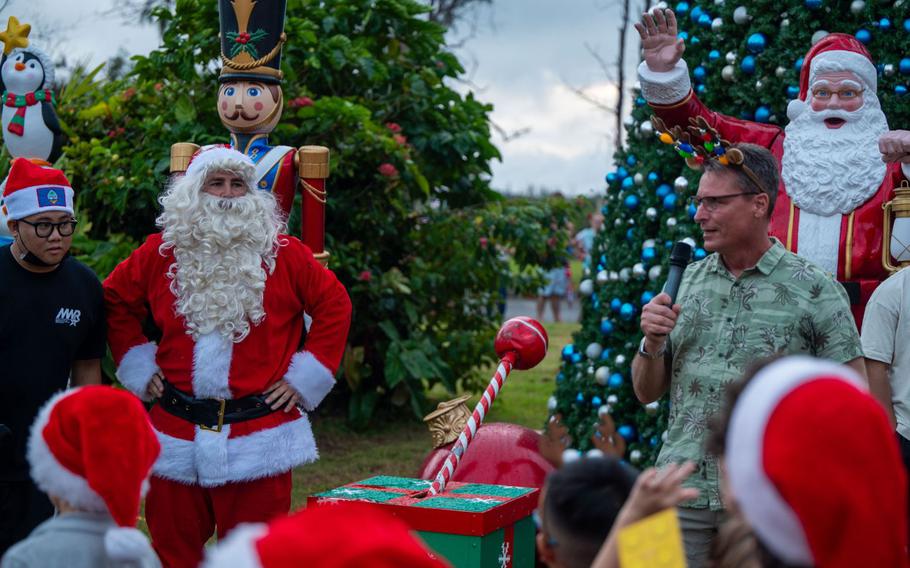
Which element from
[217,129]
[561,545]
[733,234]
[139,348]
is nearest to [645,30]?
[733,234]

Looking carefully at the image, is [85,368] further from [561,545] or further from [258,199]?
[561,545]

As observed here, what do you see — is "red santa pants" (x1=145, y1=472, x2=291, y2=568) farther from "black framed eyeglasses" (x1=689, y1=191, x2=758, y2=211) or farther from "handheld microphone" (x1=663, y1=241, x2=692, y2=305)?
"black framed eyeglasses" (x1=689, y1=191, x2=758, y2=211)

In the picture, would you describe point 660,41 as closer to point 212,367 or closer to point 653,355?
point 653,355

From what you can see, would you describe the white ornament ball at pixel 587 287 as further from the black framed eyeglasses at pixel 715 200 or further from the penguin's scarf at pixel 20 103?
the penguin's scarf at pixel 20 103

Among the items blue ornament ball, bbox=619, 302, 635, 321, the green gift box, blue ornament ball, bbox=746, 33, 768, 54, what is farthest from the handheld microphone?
blue ornament ball, bbox=746, 33, 768, 54

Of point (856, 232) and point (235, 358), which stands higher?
point (856, 232)

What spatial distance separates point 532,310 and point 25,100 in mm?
16804

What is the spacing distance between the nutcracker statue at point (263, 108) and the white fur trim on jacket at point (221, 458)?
144 cm

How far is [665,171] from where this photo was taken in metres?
6.16

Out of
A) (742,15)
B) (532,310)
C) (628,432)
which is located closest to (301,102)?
(742,15)

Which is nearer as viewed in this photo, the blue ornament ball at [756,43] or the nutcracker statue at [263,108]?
the nutcracker statue at [263,108]

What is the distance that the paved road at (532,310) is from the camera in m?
20.3

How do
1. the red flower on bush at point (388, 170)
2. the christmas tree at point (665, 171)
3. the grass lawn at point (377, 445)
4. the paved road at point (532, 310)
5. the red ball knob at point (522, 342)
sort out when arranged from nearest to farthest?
1. the red ball knob at point (522, 342)
2. the christmas tree at point (665, 171)
3. the grass lawn at point (377, 445)
4. the red flower on bush at point (388, 170)
5. the paved road at point (532, 310)

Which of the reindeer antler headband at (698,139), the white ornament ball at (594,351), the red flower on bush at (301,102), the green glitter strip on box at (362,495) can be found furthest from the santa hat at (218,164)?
the red flower on bush at (301,102)
